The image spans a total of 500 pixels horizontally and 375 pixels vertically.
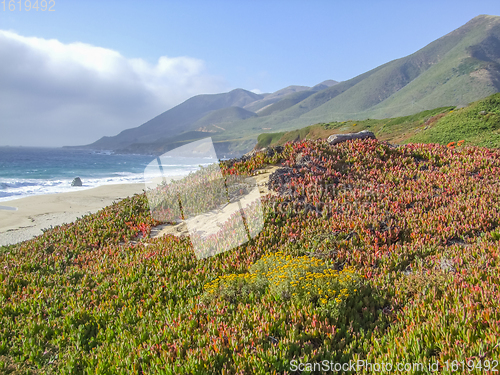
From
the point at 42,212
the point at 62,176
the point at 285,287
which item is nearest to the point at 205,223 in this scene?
the point at 285,287

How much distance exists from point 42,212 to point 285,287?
77.3 feet

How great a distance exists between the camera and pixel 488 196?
27.7 feet

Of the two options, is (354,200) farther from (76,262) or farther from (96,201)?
(96,201)

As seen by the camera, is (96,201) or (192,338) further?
(96,201)

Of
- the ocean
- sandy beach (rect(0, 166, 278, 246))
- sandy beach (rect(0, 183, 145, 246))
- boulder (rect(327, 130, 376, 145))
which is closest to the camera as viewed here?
sandy beach (rect(0, 166, 278, 246))

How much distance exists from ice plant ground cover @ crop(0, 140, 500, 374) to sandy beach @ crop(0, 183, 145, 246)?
8.21 meters

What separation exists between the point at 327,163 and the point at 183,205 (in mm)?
5660

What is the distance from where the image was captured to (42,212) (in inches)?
877

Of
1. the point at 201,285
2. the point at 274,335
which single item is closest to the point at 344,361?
the point at 274,335

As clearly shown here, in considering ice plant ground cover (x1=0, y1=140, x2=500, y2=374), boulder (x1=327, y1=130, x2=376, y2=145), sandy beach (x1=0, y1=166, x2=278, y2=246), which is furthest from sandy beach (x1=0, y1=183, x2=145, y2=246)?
boulder (x1=327, y1=130, x2=376, y2=145)

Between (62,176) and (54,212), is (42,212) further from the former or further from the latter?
(62,176)

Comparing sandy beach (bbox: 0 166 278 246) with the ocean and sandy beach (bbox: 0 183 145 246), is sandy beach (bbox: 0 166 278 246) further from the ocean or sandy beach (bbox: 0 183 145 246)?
the ocean

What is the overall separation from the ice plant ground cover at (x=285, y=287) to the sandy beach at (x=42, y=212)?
8.21m

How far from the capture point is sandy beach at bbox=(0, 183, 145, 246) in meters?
16.8
